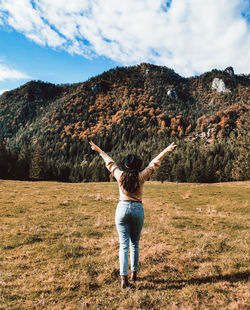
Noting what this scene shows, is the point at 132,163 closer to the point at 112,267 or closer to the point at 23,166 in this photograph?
the point at 112,267

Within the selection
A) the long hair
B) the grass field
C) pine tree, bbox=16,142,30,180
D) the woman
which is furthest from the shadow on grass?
pine tree, bbox=16,142,30,180

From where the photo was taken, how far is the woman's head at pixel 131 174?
5.09 meters


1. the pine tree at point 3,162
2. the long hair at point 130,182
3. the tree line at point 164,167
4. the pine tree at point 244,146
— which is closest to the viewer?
the long hair at point 130,182

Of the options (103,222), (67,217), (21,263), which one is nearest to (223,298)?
(21,263)

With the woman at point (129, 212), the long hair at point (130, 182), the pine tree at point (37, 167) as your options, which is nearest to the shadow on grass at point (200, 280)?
the woman at point (129, 212)

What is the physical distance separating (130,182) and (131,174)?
219 mm

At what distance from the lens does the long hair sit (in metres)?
5.09

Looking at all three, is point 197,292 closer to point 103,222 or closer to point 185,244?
point 185,244

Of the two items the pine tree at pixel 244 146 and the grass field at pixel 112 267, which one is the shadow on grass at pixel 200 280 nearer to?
the grass field at pixel 112 267

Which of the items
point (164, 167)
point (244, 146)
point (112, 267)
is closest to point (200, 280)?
point (112, 267)

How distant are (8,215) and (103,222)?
6.80 meters

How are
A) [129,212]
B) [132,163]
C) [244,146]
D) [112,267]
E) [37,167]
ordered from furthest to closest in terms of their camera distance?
1. [37,167]
2. [244,146]
3. [112,267]
4. [132,163]
5. [129,212]

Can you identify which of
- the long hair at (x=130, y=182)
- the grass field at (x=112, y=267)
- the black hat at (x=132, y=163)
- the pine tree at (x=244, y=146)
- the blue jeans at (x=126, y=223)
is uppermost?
the pine tree at (x=244, y=146)

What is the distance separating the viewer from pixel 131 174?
5.13 metres
